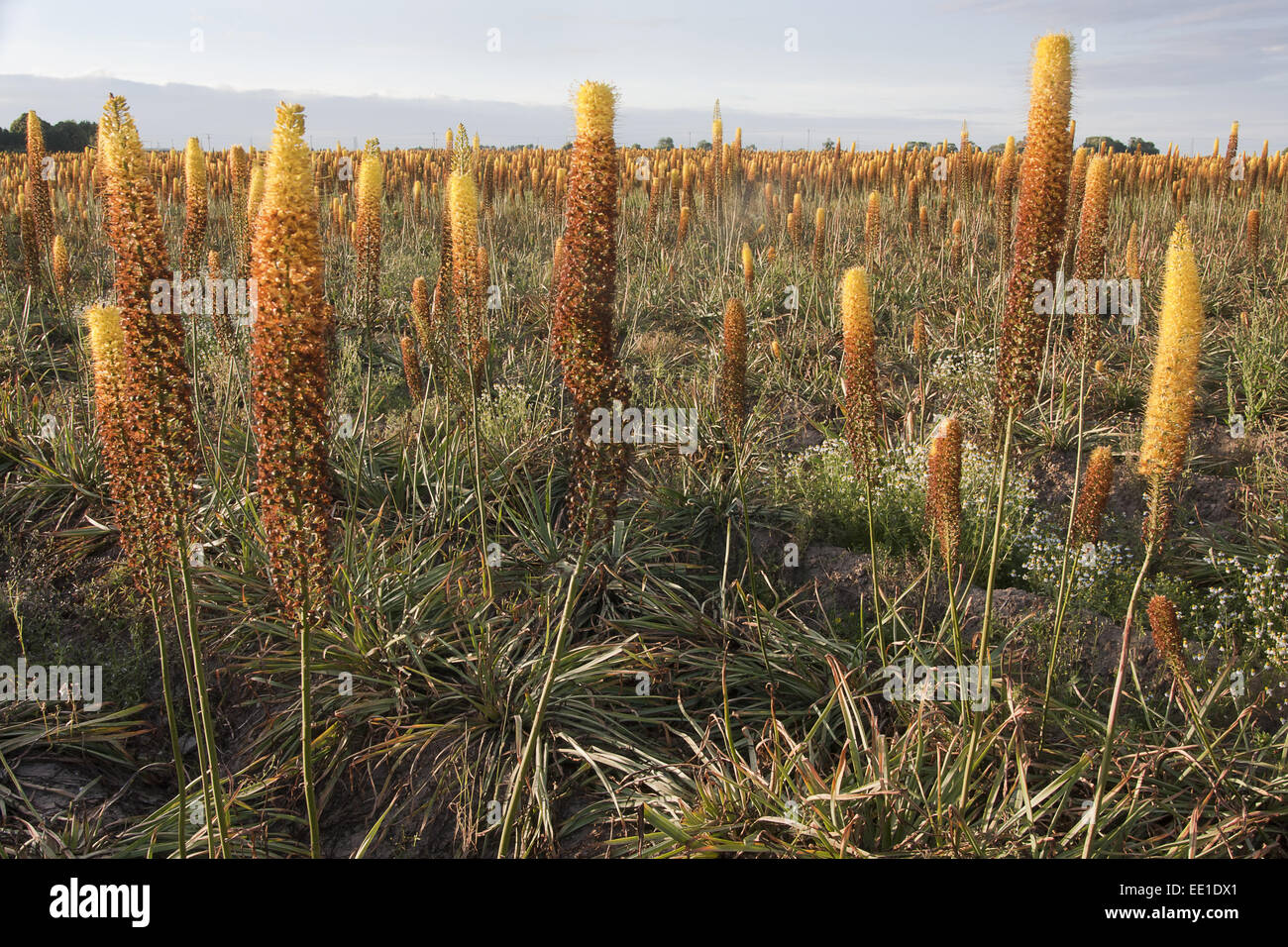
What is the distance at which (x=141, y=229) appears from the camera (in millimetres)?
2260

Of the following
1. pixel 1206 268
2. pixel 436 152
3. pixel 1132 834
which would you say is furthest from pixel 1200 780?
pixel 436 152

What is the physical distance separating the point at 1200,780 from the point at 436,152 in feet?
88.4

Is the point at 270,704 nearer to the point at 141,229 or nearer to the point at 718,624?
the point at 718,624
